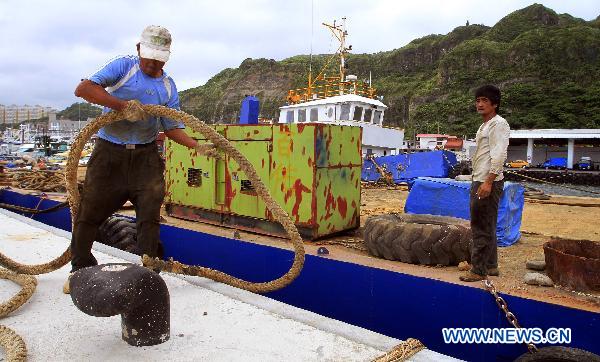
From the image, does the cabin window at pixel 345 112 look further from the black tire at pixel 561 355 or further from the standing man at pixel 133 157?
the black tire at pixel 561 355

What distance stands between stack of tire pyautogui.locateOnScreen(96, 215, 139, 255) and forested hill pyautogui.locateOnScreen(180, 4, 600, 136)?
47.2 meters

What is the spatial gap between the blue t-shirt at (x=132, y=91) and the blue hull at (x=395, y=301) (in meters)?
1.99

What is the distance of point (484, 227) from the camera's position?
145 inches

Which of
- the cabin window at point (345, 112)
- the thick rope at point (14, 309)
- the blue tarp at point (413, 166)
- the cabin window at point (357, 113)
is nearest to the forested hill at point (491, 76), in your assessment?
the cabin window at point (357, 113)

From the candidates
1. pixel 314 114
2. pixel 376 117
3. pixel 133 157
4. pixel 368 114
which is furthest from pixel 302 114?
pixel 133 157

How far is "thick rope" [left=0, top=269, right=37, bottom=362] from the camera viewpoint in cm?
206

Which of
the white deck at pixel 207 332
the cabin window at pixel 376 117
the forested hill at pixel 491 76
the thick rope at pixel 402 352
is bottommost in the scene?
the white deck at pixel 207 332

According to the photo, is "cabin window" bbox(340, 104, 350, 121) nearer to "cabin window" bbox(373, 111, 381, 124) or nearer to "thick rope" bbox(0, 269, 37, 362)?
"cabin window" bbox(373, 111, 381, 124)

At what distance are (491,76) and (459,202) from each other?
59827 mm

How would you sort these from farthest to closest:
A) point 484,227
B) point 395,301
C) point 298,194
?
point 298,194 → point 395,301 → point 484,227

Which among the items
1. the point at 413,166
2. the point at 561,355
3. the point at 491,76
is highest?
the point at 491,76

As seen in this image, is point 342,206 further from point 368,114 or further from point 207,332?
point 368,114

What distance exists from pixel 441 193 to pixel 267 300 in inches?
132

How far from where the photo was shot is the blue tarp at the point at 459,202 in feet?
16.8
